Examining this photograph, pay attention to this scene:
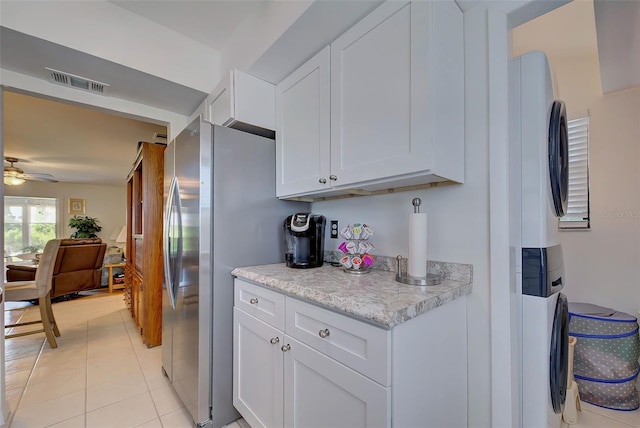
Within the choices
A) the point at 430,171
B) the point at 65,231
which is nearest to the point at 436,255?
the point at 430,171

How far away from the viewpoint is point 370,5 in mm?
1247

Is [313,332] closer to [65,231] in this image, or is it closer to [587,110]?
[587,110]

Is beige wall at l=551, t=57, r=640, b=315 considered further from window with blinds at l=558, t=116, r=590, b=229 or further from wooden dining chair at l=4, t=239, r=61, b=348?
wooden dining chair at l=4, t=239, r=61, b=348

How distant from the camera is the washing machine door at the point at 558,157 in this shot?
44.1 inches

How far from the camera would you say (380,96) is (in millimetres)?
1188

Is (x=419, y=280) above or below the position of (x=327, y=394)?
above

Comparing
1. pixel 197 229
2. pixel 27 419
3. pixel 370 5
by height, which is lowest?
pixel 27 419

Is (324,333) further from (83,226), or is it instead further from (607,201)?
(83,226)

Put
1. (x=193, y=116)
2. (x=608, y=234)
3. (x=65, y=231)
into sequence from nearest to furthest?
(x=608, y=234) → (x=193, y=116) → (x=65, y=231)

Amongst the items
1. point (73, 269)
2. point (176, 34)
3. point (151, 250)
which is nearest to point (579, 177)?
point (176, 34)

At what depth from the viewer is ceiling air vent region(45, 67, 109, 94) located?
1.96 metres

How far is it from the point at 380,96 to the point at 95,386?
2772 mm

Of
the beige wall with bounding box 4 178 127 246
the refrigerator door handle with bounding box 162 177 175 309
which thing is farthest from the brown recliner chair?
the refrigerator door handle with bounding box 162 177 175 309

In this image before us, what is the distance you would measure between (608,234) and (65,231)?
10247 millimetres
